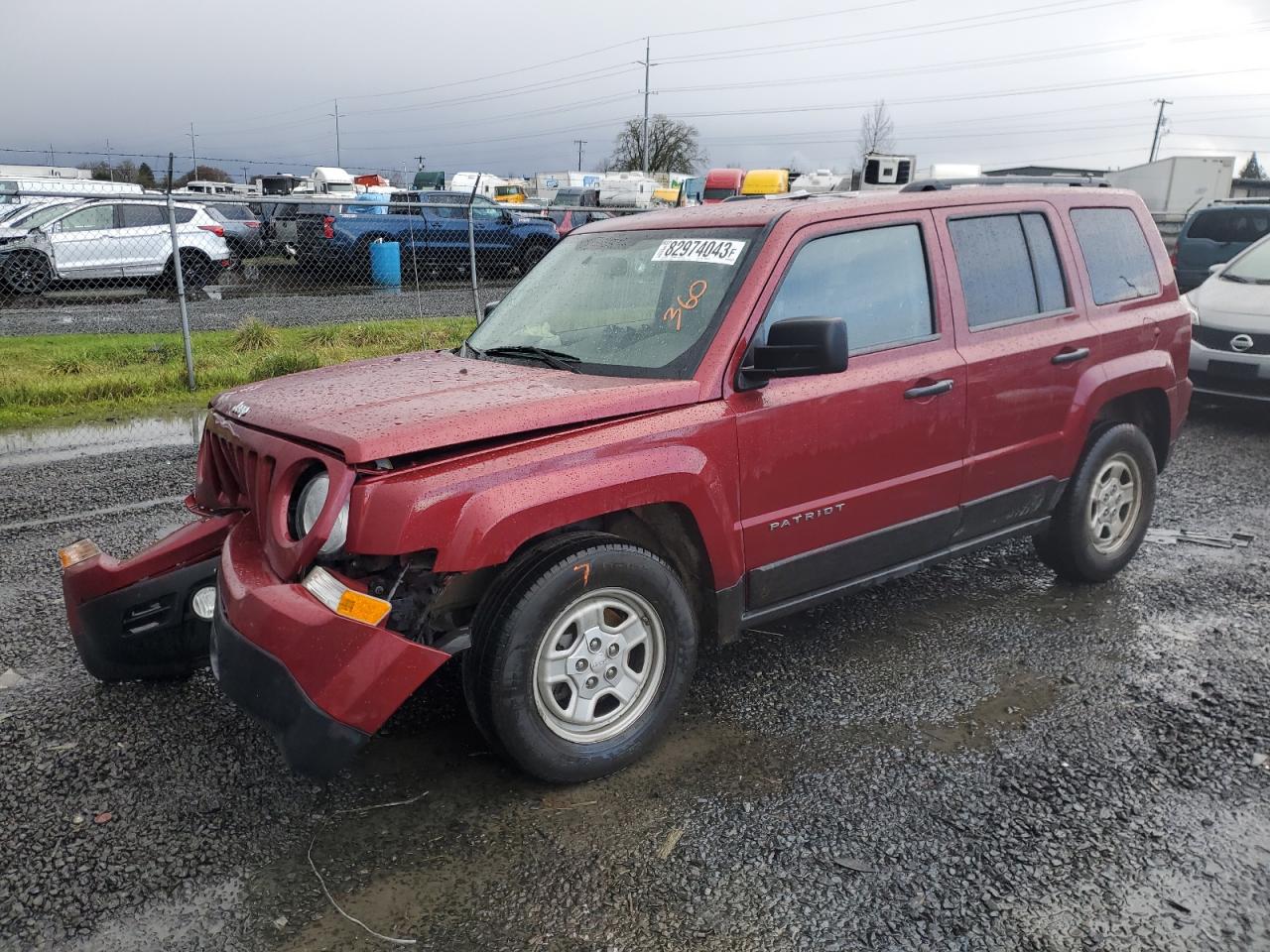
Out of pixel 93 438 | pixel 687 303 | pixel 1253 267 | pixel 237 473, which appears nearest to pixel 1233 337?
pixel 1253 267

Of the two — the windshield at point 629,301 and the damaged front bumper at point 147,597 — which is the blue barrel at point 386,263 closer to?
the windshield at point 629,301

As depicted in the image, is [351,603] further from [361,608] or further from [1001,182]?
[1001,182]

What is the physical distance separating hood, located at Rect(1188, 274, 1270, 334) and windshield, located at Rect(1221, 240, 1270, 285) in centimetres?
13

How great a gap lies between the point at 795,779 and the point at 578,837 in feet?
2.51

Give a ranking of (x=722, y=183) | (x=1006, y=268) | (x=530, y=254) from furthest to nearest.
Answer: (x=530, y=254) < (x=722, y=183) < (x=1006, y=268)

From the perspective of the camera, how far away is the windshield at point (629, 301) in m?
3.53

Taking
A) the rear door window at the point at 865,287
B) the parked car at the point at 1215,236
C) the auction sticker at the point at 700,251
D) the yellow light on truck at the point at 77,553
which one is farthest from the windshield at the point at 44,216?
the parked car at the point at 1215,236

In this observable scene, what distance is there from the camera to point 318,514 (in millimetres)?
2930

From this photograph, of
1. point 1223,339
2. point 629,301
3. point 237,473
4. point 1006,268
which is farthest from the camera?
point 1223,339

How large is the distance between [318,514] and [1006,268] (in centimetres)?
308

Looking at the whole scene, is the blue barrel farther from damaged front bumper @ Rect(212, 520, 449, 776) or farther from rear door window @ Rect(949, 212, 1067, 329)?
damaged front bumper @ Rect(212, 520, 449, 776)

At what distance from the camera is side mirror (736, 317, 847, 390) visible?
10.5 ft

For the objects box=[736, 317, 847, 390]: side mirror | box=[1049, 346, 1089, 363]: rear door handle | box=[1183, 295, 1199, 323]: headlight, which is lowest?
box=[1183, 295, 1199, 323]: headlight

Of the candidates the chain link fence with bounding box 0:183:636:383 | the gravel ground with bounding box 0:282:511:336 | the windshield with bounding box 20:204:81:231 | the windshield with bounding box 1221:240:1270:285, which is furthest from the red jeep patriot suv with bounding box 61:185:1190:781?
the windshield with bounding box 20:204:81:231
